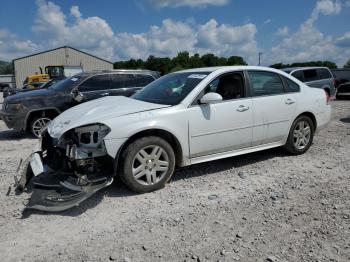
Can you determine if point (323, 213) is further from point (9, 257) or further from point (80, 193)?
point (9, 257)

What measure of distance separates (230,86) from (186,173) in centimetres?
153

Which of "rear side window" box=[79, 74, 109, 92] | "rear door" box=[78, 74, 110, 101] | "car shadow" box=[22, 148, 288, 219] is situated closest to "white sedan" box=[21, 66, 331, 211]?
"car shadow" box=[22, 148, 288, 219]

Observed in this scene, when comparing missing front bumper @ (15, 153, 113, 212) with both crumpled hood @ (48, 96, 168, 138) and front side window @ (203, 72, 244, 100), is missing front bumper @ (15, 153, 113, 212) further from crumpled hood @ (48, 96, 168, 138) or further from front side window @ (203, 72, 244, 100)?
front side window @ (203, 72, 244, 100)

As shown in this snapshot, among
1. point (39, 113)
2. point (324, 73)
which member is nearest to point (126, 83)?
point (39, 113)

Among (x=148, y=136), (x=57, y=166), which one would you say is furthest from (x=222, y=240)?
(x=57, y=166)

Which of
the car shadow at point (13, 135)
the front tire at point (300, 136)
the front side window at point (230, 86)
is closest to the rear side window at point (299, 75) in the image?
the front tire at point (300, 136)

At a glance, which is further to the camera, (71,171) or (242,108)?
(242,108)

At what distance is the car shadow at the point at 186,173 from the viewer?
3882 mm

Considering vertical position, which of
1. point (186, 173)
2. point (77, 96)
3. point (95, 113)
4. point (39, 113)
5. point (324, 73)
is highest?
point (324, 73)

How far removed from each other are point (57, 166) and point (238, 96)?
283 cm

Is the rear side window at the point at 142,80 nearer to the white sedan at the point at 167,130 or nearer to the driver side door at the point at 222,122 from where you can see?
the white sedan at the point at 167,130

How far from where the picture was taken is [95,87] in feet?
28.5

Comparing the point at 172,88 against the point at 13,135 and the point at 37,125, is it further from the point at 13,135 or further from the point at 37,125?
the point at 13,135

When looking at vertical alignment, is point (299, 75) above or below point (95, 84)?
above
